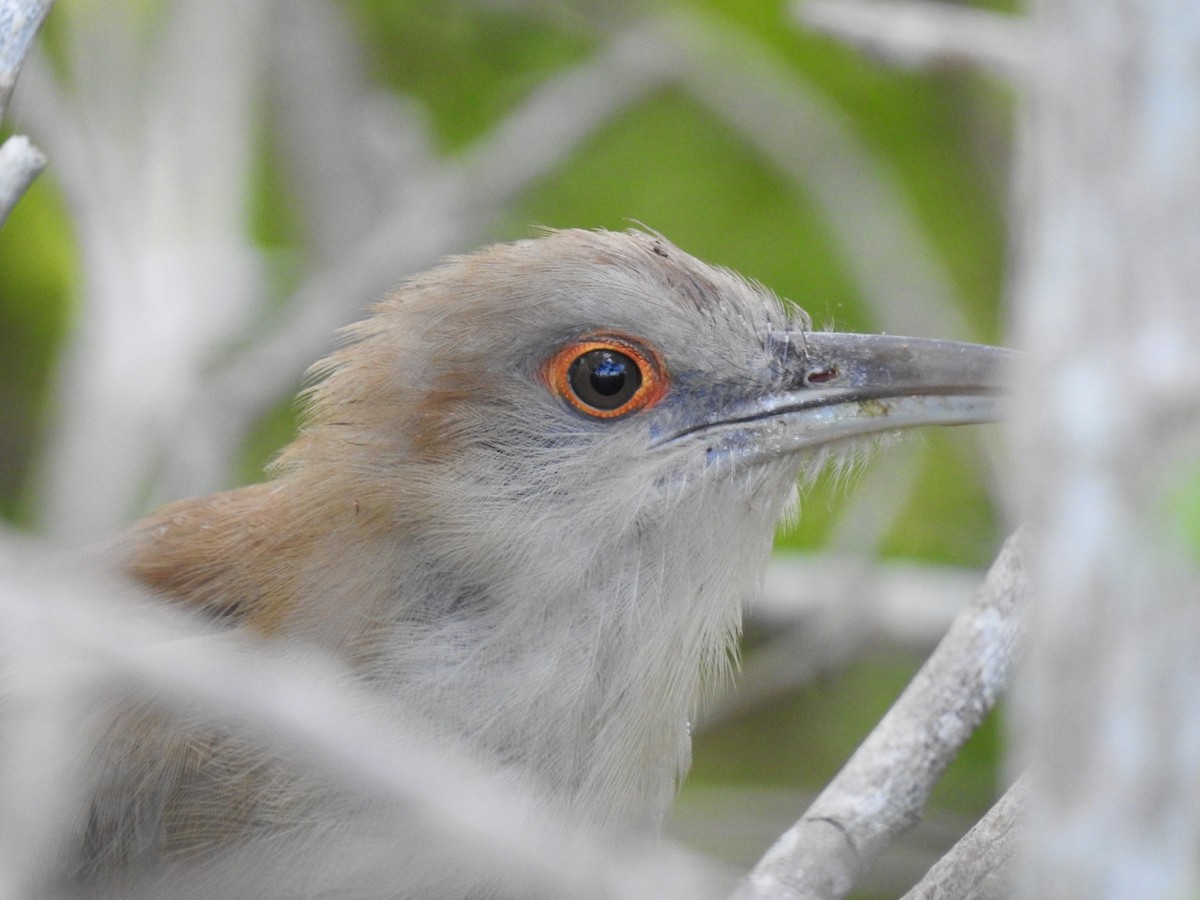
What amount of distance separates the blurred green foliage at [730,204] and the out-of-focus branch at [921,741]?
7.95 feet

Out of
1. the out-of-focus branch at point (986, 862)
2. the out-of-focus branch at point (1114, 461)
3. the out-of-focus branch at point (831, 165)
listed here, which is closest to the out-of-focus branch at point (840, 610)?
the out-of-focus branch at point (831, 165)

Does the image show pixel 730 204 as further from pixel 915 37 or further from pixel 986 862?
pixel 986 862

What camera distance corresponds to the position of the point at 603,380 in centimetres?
350

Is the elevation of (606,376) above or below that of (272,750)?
above

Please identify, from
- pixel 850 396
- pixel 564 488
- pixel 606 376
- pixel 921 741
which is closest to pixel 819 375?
pixel 850 396

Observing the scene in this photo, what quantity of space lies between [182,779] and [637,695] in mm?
961

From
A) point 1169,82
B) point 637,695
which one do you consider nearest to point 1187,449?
point 1169,82

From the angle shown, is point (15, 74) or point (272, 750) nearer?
point (15, 74)

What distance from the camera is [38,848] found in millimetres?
2932

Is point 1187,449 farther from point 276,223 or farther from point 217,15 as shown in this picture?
point 276,223

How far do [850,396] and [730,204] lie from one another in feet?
9.41

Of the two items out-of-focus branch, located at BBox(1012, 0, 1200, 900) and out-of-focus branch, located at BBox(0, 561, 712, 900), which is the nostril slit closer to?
out-of-focus branch, located at BBox(0, 561, 712, 900)

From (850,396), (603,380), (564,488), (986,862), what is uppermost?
(850,396)

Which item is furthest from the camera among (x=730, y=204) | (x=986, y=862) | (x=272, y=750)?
(x=730, y=204)
